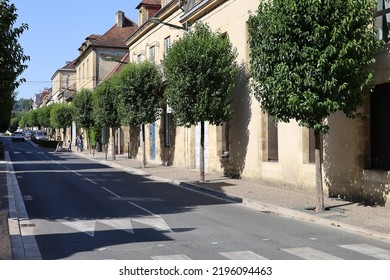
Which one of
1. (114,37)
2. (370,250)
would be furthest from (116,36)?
(370,250)

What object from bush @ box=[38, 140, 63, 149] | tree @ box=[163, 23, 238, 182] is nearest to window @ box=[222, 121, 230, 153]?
tree @ box=[163, 23, 238, 182]

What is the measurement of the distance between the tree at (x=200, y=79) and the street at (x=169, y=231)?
13.1 ft

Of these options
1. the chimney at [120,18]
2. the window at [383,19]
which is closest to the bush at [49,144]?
the chimney at [120,18]

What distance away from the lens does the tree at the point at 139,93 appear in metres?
25.1

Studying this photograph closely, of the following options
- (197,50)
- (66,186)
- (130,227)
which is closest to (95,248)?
(130,227)

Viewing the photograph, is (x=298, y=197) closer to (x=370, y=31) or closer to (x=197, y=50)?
(x=370, y=31)

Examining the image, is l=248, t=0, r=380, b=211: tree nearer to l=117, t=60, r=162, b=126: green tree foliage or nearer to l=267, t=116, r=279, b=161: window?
l=267, t=116, r=279, b=161: window

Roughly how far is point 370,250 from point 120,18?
48.5 meters

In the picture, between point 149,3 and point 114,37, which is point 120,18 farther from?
point 149,3

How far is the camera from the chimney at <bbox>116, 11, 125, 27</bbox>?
5188 cm

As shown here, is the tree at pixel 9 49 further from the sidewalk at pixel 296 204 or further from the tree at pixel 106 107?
the tree at pixel 106 107

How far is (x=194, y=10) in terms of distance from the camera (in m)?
22.4

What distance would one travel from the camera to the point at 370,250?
7.72 m
